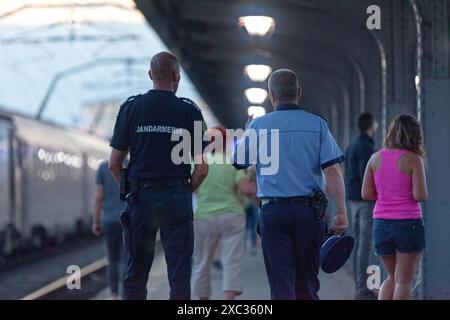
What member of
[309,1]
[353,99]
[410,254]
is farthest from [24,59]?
[410,254]

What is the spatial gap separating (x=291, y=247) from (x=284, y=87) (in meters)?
1.03

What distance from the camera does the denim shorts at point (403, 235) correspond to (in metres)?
9.11

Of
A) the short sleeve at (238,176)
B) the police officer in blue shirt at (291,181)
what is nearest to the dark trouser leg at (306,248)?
the police officer in blue shirt at (291,181)

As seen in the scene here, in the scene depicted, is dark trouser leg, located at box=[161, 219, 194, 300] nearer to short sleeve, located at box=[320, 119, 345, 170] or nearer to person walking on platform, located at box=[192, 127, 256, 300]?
short sleeve, located at box=[320, 119, 345, 170]

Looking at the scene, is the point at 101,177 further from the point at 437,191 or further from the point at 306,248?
the point at 306,248

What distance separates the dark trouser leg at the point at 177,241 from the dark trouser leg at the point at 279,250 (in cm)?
54

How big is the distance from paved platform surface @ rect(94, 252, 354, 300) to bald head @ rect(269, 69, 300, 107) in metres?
5.92

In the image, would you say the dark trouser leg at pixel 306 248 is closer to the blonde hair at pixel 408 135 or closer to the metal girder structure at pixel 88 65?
the blonde hair at pixel 408 135

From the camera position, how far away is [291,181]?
7887mm

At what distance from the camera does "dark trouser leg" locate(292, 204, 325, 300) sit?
7770 millimetres

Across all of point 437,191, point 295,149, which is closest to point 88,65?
point 437,191

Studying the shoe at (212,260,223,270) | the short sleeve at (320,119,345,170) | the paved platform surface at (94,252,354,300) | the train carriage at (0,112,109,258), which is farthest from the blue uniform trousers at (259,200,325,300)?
the train carriage at (0,112,109,258)

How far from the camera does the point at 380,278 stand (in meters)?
13.4

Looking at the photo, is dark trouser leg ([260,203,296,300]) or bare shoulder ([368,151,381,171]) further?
bare shoulder ([368,151,381,171])
